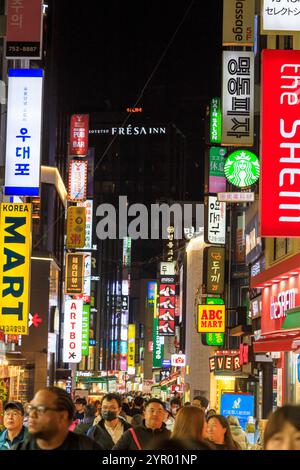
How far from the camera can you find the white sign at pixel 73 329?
1964 inches

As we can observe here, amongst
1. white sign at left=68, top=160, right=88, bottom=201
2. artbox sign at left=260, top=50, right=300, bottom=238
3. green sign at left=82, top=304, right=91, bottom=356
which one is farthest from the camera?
green sign at left=82, top=304, right=91, bottom=356

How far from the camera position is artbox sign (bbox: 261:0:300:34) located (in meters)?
14.3

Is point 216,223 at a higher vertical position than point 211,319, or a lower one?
higher

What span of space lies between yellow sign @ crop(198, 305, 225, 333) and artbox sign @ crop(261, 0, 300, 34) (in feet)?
84.7

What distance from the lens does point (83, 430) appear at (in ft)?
38.3

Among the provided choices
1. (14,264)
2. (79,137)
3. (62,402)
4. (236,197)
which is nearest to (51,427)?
(62,402)

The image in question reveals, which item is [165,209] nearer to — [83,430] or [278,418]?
[83,430]

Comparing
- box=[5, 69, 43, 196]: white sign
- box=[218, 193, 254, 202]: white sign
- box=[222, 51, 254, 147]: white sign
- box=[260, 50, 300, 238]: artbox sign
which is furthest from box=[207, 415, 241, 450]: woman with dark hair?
box=[5, 69, 43, 196]: white sign

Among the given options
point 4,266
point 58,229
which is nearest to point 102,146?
point 58,229

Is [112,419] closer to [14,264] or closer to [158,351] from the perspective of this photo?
[14,264]

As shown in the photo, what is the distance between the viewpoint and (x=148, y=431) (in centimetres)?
798

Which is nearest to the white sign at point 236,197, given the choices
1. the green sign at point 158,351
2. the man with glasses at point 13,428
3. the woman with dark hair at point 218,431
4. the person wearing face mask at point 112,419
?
the person wearing face mask at point 112,419

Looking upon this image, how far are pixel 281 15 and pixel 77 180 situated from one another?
33790 mm

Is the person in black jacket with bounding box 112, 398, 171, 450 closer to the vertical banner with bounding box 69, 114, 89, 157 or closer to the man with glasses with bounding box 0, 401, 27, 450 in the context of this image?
the man with glasses with bounding box 0, 401, 27, 450
